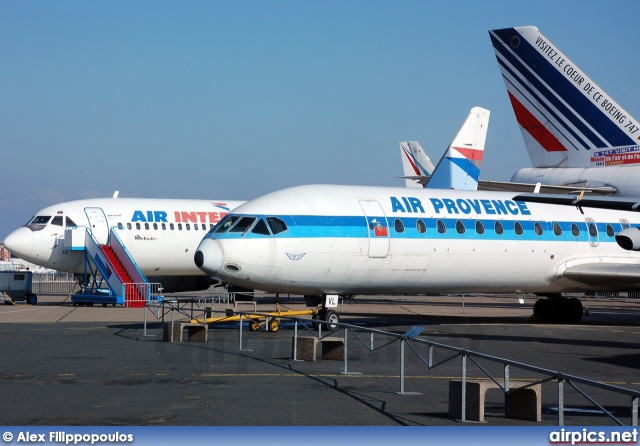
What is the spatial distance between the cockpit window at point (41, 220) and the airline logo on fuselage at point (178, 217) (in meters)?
3.37

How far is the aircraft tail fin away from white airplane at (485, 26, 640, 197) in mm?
8715

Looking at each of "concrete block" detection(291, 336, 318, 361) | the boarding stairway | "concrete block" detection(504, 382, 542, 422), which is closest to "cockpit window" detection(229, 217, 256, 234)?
"concrete block" detection(291, 336, 318, 361)

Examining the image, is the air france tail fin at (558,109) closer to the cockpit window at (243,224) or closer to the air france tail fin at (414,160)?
the cockpit window at (243,224)

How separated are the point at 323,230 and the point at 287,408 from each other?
12.0 meters

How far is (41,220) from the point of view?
37.2m

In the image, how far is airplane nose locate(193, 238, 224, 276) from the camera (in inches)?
882

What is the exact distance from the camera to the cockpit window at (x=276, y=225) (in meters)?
23.0

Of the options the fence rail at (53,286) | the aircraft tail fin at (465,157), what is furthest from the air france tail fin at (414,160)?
the fence rail at (53,286)

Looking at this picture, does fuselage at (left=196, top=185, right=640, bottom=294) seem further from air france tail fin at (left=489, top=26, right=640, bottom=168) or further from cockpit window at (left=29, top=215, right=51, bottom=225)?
cockpit window at (left=29, top=215, right=51, bottom=225)

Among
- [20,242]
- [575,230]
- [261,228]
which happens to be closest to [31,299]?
[20,242]

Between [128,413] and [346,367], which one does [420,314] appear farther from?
[128,413]

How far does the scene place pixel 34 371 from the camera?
1562 cm

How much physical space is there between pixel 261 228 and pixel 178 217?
16.4 m

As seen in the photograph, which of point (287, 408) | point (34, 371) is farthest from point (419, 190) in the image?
point (287, 408)
